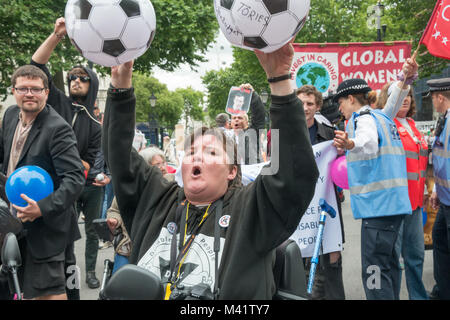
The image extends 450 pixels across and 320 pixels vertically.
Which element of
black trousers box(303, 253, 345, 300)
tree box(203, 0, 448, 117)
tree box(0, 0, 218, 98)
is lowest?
black trousers box(303, 253, 345, 300)

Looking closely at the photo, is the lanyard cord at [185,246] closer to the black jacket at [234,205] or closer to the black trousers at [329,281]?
the black jacket at [234,205]

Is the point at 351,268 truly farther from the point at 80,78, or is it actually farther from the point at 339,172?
the point at 80,78

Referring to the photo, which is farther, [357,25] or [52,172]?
[357,25]

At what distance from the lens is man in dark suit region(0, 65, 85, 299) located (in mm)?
3547

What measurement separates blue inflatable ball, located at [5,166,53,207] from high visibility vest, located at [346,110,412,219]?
2491 millimetres

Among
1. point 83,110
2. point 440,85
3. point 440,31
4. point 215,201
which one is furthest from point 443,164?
point 83,110

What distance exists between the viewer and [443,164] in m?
4.46

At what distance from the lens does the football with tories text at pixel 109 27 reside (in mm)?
2100

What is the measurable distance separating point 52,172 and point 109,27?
6.75ft

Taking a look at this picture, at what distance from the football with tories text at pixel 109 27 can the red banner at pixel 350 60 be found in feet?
19.3

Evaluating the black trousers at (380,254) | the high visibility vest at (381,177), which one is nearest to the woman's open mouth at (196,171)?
the high visibility vest at (381,177)

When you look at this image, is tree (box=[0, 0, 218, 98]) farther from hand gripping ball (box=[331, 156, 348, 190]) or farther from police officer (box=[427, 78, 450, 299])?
police officer (box=[427, 78, 450, 299])

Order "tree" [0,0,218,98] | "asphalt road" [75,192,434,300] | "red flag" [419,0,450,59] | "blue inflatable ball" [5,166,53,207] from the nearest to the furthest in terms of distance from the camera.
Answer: "blue inflatable ball" [5,166,53,207] < "red flag" [419,0,450,59] < "asphalt road" [75,192,434,300] < "tree" [0,0,218,98]

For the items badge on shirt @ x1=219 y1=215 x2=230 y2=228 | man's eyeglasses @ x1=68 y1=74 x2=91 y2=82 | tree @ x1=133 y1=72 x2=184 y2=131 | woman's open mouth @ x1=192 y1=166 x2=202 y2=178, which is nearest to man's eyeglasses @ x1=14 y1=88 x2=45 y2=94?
man's eyeglasses @ x1=68 y1=74 x2=91 y2=82
